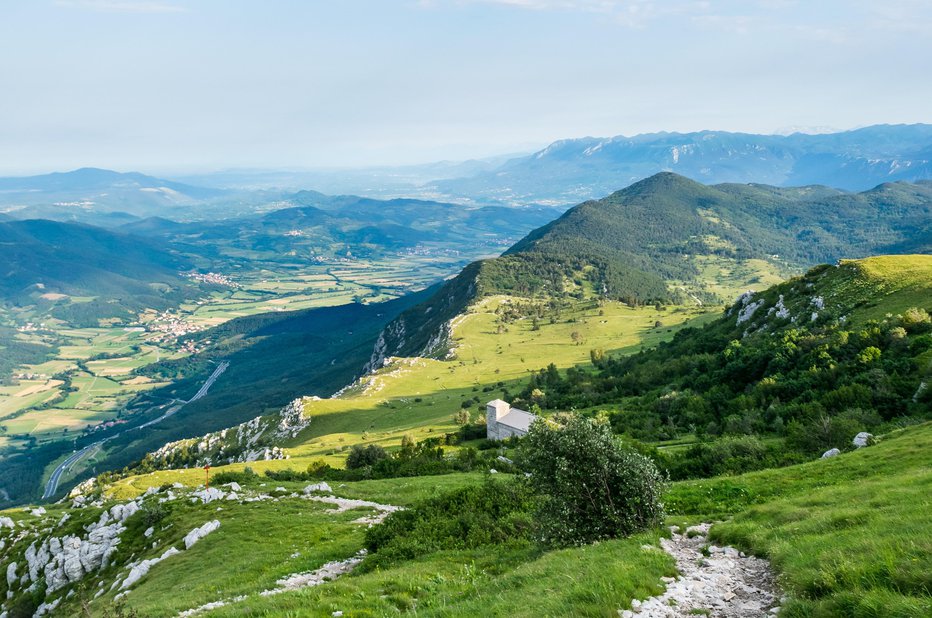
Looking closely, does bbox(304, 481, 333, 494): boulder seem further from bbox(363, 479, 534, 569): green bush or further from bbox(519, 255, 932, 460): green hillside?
bbox(519, 255, 932, 460): green hillside

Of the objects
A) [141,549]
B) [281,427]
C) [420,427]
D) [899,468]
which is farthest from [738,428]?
[281,427]

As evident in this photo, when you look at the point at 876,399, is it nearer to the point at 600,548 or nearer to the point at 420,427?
the point at 600,548

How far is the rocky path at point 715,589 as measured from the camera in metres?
13.6

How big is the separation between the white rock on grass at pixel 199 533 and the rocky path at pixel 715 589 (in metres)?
37.1

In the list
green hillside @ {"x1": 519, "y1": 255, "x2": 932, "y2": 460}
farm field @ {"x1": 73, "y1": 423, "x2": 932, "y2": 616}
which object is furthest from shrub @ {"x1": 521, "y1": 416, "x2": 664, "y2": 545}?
green hillside @ {"x1": 519, "y1": 255, "x2": 932, "y2": 460}

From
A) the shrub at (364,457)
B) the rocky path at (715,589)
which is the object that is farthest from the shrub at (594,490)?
the shrub at (364,457)

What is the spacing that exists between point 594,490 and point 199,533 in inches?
1379

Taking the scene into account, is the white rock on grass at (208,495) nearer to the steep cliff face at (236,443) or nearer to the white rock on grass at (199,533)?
the white rock on grass at (199,533)

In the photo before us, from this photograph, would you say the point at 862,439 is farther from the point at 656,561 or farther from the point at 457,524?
the point at 457,524

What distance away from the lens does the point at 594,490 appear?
22047 mm

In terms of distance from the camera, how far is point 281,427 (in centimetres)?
14100

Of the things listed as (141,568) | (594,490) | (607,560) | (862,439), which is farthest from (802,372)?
(141,568)

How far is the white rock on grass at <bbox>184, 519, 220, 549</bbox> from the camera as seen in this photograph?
134 feet

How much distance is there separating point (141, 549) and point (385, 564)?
32.4 m
